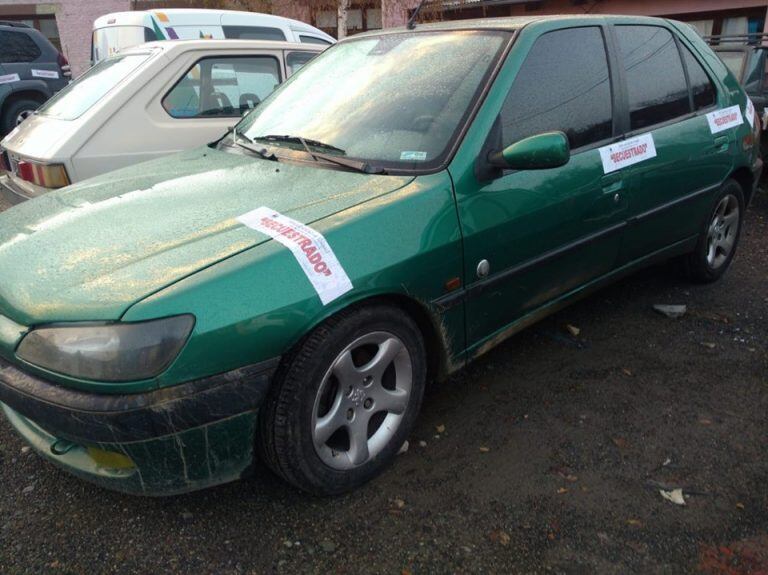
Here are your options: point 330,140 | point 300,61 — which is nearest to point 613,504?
point 330,140

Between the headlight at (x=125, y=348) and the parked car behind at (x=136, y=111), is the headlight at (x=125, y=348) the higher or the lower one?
the lower one

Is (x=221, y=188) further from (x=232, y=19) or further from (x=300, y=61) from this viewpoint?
(x=232, y=19)

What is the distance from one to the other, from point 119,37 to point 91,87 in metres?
4.81

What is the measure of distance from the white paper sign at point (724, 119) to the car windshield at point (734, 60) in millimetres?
3617

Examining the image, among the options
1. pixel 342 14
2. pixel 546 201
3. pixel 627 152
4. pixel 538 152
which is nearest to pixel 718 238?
pixel 627 152

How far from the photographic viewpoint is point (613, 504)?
233 centimetres

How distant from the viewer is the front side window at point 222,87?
479 cm

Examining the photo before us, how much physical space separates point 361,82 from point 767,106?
5.19m

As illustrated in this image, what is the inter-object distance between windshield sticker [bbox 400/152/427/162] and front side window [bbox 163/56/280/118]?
2737 mm

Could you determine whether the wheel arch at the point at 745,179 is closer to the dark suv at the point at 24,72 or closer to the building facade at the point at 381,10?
the building facade at the point at 381,10

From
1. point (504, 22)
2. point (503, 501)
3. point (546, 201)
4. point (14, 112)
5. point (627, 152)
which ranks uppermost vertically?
point (504, 22)

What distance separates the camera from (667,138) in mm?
3434

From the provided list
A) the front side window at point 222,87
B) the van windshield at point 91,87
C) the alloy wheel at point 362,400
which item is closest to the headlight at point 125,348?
the alloy wheel at point 362,400

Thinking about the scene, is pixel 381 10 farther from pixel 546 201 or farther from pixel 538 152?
pixel 538 152
